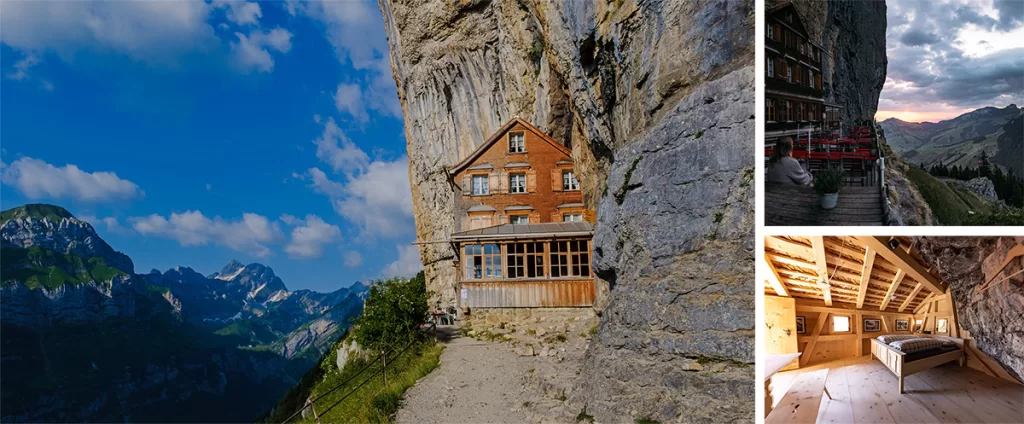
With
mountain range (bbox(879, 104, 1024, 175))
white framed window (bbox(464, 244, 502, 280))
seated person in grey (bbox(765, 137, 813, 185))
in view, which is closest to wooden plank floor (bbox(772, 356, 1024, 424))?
seated person in grey (bbox(765, 137, 813, 185))

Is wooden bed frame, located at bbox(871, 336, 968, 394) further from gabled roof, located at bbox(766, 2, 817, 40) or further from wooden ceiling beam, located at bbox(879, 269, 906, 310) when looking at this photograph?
gabled roof, located at bbox(766, 2, 817, 40)

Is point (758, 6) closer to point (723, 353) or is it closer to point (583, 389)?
point (723, 353)

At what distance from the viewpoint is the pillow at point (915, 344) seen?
3531 mm

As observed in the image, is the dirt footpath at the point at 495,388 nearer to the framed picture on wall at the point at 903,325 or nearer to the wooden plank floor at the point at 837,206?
the framed picture on wall at the point at 903,325

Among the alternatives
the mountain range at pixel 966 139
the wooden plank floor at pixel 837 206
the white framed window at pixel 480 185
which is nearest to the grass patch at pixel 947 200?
the mountain range at pixel 966 139

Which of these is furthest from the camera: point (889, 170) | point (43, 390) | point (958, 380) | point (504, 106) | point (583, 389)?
point (43, 390)

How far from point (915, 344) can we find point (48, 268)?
18810 cm

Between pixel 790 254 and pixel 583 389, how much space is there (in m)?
7.49

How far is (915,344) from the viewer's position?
361cm

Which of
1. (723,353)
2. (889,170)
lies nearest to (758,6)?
(889,170)

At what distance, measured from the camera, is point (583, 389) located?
1061 centimetres

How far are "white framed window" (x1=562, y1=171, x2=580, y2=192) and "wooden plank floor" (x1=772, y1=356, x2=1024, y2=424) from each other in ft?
66.1

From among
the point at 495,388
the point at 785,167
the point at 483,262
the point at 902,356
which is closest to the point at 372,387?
the point at 495,388

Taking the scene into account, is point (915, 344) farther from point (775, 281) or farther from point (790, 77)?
point (790, 77)
